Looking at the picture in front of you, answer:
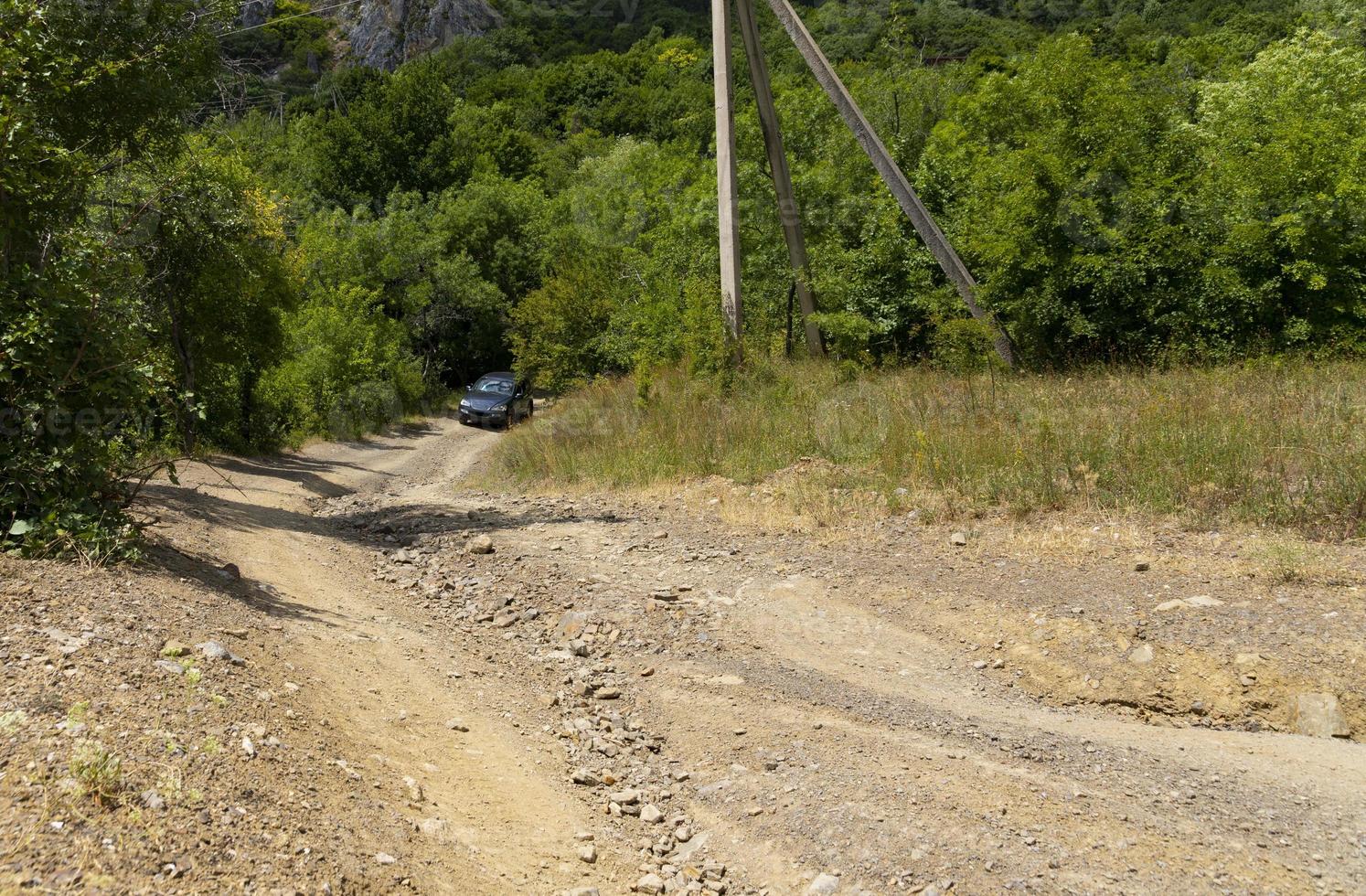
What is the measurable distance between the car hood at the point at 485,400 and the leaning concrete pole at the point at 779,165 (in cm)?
1842

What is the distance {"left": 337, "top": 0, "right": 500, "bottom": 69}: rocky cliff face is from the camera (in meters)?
65.1

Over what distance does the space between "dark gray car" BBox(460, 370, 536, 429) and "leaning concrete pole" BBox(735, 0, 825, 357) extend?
58.2 feet

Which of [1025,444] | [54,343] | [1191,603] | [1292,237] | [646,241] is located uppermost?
[646,241]

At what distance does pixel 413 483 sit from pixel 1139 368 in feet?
45.8

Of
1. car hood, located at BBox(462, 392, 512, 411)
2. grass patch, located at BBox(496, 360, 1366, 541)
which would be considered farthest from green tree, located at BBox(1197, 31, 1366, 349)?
car hood, located at BBox(462, 392, 512, 411)

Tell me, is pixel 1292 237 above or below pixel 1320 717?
above

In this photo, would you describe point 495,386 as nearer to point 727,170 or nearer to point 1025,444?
point 727,170

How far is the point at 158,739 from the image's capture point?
3.77 m

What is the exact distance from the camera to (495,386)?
109 ft

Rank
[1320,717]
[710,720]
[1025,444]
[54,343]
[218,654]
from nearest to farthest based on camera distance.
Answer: [218,654] → [1320,717] → [710,720] → [54,343] → [1025,444]

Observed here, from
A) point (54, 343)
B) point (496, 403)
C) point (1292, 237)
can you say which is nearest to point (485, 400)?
point (496, 403)

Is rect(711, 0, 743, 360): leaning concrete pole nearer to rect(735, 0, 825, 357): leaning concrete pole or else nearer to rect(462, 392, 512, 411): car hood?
Answer: rect(735, 0, 825, 357): leaning concrete pole

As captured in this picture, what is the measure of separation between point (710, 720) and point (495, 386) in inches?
1127

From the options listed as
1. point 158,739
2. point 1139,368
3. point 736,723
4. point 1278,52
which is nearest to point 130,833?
point 158,739
